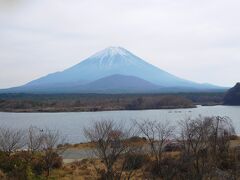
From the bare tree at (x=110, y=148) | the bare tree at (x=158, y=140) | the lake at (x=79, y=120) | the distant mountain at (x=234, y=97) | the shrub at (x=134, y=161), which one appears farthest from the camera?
the distant mountain at (x=234, y=97)

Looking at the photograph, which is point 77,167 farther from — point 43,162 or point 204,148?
point 204,148

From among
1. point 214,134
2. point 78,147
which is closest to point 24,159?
point 214,134

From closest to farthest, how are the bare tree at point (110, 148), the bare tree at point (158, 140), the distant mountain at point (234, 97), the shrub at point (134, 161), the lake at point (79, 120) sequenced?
the bare tree at point (110, 148)
the shrub at point (134, 161)
the bare tree at point (158, 140)
the lake at point (79, 120)
the distant mountain at point (234, 97)

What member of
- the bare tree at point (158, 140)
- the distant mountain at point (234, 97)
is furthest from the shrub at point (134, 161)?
the distant mountain at point (234, 97)

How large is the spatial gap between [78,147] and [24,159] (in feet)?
33.8

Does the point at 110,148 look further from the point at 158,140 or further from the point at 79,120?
the point at 79,120

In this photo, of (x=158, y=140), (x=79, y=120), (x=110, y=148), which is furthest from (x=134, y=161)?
(x=79, y=120)

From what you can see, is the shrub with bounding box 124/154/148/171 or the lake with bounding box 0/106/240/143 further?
the lake with bounding box 0/106/240/143

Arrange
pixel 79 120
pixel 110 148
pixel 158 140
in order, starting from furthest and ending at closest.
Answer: pixel 79 120, pixel 158 140, pixel 110 148

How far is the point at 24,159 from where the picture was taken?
1584 centimetres

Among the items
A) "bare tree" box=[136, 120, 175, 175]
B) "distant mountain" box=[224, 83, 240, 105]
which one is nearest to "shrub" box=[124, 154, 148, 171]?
"bare tree" box=[136, 120, 175, 175]

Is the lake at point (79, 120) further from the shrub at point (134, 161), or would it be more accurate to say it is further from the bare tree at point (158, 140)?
the shrub at point (134, 161)

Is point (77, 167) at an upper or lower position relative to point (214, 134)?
lower

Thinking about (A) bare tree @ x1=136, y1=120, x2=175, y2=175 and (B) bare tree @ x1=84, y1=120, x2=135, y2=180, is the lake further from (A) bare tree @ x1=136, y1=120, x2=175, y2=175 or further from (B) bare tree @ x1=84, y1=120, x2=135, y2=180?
(B) bare tree @ x1=84, y1=120, x2=135, y2=180
